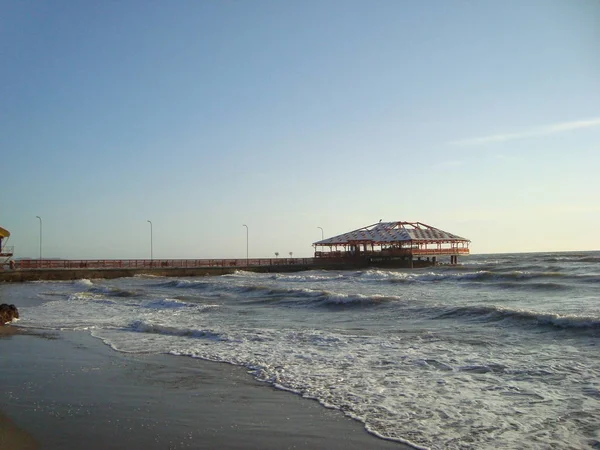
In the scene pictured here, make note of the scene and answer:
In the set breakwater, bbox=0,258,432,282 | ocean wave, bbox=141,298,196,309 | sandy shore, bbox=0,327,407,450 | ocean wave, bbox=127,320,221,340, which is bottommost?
ocean wave, bbox=141,298,196,309

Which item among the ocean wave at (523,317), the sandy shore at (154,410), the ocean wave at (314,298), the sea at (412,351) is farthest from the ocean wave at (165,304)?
the sandy shore at (154,410)

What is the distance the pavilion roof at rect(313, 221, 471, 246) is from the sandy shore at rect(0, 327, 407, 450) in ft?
171

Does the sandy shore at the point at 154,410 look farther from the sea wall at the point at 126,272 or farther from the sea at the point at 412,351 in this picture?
the sea wall at the point at 126,272

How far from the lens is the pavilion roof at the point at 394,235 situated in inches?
2378

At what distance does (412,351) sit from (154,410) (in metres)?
5.81

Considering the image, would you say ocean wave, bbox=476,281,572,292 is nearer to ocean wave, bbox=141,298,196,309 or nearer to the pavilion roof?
ocean wave, bbox=141,298,196,309

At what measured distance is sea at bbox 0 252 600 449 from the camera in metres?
6.27

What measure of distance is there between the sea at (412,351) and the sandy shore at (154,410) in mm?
542

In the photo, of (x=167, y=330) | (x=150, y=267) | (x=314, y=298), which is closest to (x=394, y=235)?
(x=150, y=267)

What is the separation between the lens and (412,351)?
10680 millimetres

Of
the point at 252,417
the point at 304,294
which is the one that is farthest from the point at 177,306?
the point at 252,417

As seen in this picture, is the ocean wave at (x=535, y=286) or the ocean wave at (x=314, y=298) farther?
the ocean wave at (x=535, y=286)

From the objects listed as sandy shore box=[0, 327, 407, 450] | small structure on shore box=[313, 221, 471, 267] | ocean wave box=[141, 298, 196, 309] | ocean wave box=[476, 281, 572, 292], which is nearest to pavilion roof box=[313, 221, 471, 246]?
small structure on shore box=[313, 221, 471, 267]

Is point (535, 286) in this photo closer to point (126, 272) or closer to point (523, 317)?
point (523, 317)
